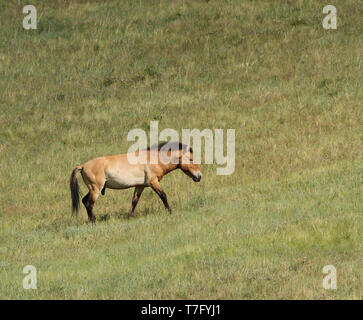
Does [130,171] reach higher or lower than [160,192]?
higher

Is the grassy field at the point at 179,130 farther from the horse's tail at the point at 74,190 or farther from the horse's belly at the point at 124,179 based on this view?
the horse's belly at the point at 124,179

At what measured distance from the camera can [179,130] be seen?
26500 millimetres

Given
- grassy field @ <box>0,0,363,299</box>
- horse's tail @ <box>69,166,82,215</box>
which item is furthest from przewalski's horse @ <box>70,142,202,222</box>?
grassy field @ <box>0,0,363,299</box>

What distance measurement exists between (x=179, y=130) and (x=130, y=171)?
801 cm

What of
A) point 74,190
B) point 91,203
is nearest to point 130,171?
point 91,203

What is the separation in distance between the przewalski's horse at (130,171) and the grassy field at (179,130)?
0.58 metres

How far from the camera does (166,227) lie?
1627cm

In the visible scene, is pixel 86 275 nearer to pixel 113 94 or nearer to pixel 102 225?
pixel 102 225

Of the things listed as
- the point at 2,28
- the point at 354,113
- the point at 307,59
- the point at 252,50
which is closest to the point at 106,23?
the point at 2,28

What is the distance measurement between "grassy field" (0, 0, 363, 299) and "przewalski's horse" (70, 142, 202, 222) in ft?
1.90

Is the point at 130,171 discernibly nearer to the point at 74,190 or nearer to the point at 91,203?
the point at 91,203

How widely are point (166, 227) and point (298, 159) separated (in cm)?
660

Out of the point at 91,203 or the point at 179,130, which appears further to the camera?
the point at 179,130

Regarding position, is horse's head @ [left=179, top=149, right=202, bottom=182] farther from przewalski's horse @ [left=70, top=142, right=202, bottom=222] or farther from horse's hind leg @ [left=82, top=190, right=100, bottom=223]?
horse's hind leg @ [left=82, top=190, right=100, bottom=223]
